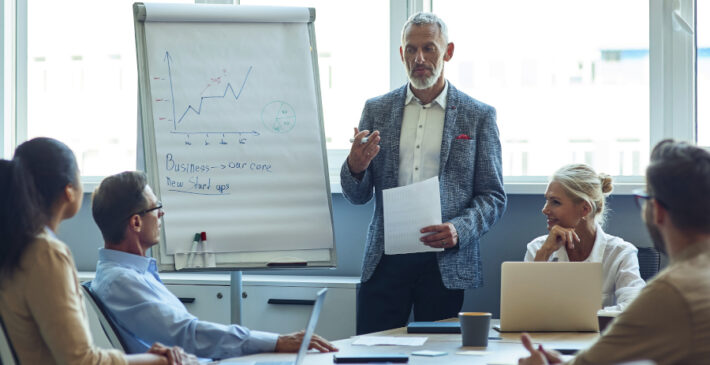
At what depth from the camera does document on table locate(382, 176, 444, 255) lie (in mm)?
2934

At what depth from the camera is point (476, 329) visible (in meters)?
2.04

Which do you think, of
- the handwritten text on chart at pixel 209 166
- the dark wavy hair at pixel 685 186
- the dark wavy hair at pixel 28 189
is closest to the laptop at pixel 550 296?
the dark wavy hair at pixel 685 186

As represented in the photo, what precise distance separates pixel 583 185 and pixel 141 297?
168 centimetres

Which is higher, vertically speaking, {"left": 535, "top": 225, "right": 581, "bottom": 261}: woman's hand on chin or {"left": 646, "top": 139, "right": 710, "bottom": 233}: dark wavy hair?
{"left": 646, "top": 139, "right": 710, "bottom": 233}: dark wavy hair

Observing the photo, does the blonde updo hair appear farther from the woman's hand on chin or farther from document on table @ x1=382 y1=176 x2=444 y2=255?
document on table @ x1=382 y1=176 x2=444 y2=255

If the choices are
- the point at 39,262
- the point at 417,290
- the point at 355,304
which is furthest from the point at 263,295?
the point at 39,262

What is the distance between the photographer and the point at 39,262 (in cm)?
161

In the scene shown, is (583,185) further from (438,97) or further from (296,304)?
(296,304)

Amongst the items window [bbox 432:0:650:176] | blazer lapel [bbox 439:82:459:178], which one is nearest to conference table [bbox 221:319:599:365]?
blazer lapel [bbox 439:82:459:178]

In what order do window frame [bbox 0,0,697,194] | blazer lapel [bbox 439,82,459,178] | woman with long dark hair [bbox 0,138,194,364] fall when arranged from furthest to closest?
window frame [bbox 0,0,697,194]
blazer lapel [bbox 439,82,459,178]
woman with long dark hair [bbox 0,138,194,364]

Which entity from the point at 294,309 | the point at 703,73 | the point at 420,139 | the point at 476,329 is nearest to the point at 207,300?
the point at 294,309

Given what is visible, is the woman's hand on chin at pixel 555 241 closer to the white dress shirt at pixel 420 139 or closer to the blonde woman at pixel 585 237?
the blonde woman at pixel 585 237

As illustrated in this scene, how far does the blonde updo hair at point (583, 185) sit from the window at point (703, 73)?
899mm

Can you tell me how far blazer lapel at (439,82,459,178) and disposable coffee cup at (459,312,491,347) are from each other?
3.55ft
